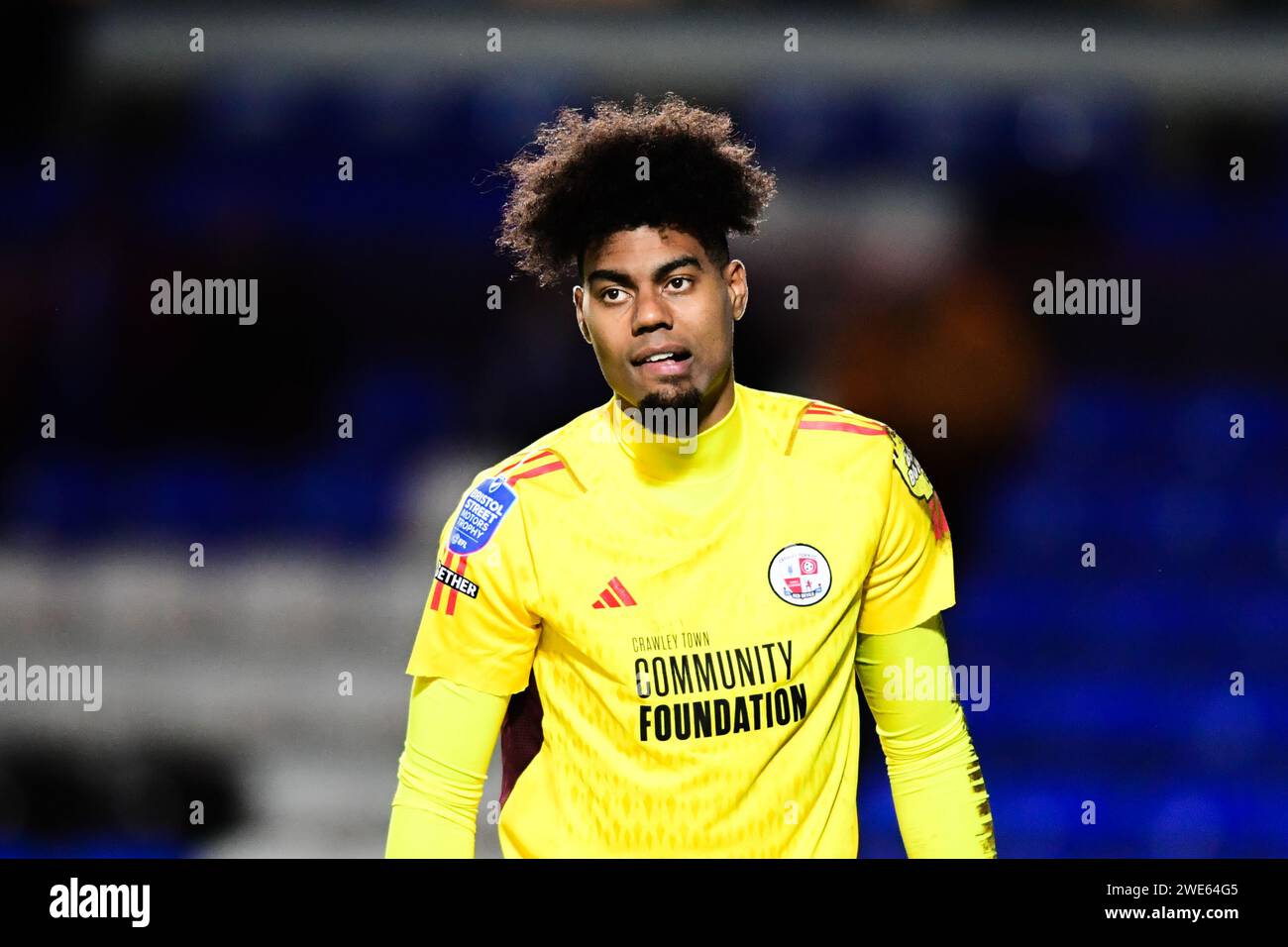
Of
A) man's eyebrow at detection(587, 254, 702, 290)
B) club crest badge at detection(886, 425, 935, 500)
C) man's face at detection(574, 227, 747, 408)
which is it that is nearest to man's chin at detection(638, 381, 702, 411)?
man's face at detection(574, 227, 747, 408)

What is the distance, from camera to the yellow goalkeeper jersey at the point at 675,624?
9.48ft

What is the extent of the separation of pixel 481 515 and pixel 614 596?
0.33 m

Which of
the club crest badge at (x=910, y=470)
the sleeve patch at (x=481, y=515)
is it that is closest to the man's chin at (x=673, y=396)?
the sleeve patch at (x=481, y=515)

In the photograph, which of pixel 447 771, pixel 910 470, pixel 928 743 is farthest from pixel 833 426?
pixel 447 771

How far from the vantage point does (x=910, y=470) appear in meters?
3.12

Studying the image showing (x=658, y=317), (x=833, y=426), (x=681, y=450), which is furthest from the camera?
(x=833, y=426)

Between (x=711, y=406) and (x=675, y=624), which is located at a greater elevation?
(x=711, y=406)

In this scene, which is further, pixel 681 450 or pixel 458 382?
pixel 458 382

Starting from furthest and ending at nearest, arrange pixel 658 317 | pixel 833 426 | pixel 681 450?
pixel 833 426, pixel 681 450, pixel 658 317

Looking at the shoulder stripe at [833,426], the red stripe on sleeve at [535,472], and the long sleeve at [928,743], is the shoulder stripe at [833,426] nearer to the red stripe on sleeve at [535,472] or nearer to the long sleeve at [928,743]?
the long sleeve at [928,743]

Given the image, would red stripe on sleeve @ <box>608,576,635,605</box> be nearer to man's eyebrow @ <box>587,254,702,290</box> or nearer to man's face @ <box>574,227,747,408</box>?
man's face @ <box>574,227,747,408</box>

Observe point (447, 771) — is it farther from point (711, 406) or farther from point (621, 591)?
point (711, 406)

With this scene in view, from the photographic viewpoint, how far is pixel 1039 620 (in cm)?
395

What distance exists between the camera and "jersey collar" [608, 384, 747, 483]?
2979 mm
